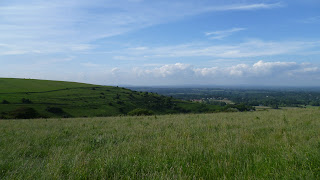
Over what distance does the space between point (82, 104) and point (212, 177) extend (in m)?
93.0

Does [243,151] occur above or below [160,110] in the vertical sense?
above

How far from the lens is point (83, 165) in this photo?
4.29 metres

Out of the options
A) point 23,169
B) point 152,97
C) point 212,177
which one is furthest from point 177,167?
point 152,97

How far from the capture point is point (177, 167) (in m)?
4.24

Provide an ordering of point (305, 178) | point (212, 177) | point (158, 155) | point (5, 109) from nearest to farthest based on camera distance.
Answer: point (305, 178) < point (212, 177) < point (158, 155) < point (5, 109)

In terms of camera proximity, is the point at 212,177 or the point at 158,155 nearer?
the point at 212,177

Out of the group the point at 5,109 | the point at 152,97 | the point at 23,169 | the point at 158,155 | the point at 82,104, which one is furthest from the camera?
the point at 152,97

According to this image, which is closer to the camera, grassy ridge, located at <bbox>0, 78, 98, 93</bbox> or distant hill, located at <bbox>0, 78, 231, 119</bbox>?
distant hill, located at <bbox>0, 78, 231, 119</bbox>

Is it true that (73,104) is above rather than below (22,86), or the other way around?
below

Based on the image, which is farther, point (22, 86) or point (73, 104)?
point (22, 86)

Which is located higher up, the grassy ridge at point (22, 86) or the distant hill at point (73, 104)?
the grassy ridge at point (22, 86)

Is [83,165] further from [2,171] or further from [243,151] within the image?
[243,151]

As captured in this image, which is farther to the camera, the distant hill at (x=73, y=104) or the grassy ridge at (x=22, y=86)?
the grassy ridge at (x=22, y=86)

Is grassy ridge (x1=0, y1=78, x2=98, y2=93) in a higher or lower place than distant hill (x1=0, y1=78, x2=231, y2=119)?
higher
